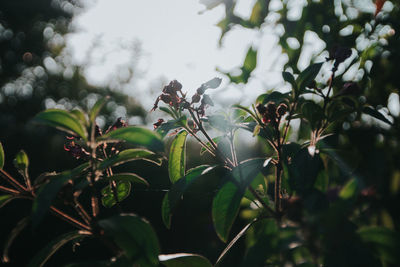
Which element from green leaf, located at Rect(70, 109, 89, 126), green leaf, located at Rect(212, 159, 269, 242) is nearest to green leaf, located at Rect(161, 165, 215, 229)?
green leaf, located at Rect(212, 159, 269, 242)

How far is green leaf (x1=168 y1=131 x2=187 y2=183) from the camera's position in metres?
1.10

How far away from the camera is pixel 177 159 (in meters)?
1.12

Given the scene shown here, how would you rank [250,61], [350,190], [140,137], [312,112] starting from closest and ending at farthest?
[350,190], [140,137], [312,112], [250,61]

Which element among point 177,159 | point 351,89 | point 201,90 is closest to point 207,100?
point 201,90

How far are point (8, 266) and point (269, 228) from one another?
6.24m

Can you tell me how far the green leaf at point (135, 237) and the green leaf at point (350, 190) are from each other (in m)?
0.41

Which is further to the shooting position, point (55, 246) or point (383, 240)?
point (55, 246)

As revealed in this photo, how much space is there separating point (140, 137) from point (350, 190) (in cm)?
46

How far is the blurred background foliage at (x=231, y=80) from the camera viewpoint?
1290mm

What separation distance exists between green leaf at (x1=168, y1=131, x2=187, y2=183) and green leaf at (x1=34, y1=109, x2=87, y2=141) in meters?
0.40

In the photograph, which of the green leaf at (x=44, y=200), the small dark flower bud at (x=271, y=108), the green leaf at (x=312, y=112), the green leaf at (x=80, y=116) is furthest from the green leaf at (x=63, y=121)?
the green leaf at (x=312, y=112)

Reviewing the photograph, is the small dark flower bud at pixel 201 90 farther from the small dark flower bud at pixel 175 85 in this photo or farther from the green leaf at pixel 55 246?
the green leaf at pixel 55 246

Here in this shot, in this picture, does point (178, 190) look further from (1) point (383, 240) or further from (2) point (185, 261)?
(1) point (383, 240)

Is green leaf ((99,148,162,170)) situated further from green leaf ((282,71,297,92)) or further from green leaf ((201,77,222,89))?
green leaf ((282,71,297,92))
